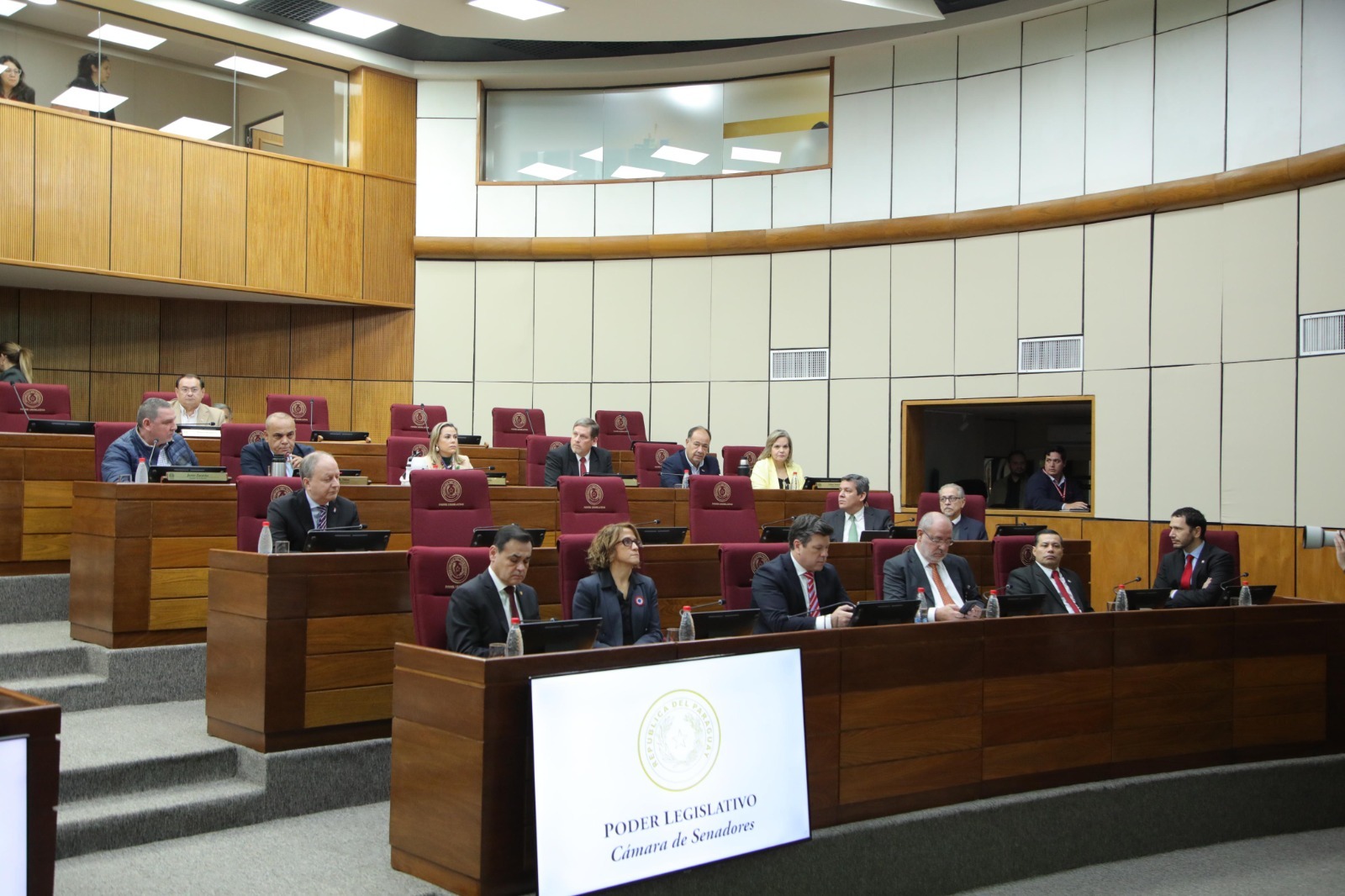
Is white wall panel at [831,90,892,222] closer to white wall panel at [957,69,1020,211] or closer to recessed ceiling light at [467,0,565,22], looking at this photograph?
white wall panel at [957,69,1020,211]

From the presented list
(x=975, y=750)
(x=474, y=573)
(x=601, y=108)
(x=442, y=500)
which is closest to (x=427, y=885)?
(x=474, y=573)

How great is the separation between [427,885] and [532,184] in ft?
26.4

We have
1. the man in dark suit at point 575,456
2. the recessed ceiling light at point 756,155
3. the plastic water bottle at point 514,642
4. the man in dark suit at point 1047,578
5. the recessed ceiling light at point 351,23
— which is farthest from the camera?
the recessed ceiling light at point 756,155

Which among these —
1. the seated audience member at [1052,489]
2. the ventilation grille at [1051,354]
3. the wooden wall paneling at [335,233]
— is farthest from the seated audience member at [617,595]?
the wooden wall paneling at [335,233]

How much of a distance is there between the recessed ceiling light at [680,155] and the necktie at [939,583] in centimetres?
611

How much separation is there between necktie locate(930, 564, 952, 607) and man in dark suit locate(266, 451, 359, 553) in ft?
7.87

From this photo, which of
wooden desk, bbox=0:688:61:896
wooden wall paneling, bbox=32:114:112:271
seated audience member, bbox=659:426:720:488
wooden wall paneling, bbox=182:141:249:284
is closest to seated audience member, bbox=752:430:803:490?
seated audience member, bbox=659:426:720:488

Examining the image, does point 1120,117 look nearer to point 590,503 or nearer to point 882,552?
point 882,552

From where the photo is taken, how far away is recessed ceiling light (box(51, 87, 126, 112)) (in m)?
8.48

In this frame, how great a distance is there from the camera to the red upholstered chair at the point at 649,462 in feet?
25.8

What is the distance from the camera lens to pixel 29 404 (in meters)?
6.93

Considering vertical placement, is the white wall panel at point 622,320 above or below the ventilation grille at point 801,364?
above

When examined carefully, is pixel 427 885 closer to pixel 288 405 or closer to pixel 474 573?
pixel 474 573

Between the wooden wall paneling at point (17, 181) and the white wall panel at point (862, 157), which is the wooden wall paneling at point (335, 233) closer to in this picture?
the wooden wall paneling at point (17, 181)
